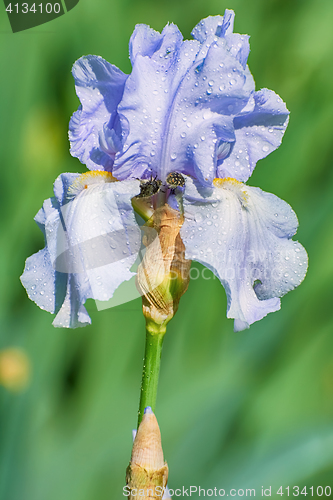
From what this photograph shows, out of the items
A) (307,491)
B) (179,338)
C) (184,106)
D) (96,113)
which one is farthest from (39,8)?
(307,491)

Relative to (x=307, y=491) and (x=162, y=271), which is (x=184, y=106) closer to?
(x=162, y=271)

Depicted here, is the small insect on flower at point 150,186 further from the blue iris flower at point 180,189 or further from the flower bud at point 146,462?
the flower bud at point 146,462

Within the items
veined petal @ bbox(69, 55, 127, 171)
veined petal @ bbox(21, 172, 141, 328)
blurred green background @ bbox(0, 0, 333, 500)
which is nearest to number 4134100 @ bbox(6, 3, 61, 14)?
blurred green background @ bbox(0, 0, 333, 500)

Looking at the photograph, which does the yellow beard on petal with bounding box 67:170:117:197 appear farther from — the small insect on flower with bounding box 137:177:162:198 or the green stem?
the green stem

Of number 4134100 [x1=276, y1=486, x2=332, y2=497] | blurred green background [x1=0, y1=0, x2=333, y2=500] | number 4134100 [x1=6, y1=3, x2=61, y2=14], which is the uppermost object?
number 4134100 [x1=6, y1=3, x2=61, y2=14]

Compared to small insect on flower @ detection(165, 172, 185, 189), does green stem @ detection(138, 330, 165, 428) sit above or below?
below
